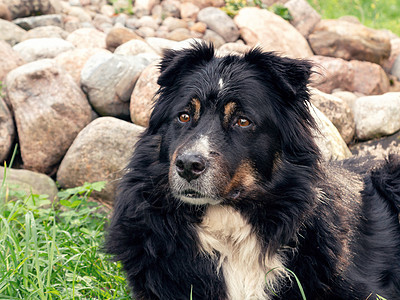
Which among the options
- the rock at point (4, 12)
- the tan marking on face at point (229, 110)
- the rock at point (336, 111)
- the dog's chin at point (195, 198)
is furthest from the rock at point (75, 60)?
the dog's chin at point (195, 198)

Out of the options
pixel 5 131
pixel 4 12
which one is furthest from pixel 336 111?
pixel 4 12

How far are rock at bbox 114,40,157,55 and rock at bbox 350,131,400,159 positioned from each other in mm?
3216

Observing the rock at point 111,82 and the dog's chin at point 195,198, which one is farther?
the rock at point 111,82

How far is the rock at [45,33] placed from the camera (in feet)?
26.6

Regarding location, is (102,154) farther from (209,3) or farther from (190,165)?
(209,3)

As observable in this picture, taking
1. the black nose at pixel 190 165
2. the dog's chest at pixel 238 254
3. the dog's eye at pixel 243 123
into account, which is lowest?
the dog's chest at pixel 238 254

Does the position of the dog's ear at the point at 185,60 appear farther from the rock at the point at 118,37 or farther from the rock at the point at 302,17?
the rock at the point at 302,17

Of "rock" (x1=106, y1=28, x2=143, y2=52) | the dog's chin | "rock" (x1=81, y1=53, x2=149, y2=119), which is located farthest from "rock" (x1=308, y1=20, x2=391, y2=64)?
the dog's chin

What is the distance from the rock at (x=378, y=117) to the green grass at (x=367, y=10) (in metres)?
6.60

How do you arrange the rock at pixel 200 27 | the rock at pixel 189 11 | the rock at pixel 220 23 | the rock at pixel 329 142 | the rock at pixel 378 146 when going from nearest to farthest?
the rock at pixel 329 142, the rock at pixel 378 146, the rock at pixel 220 23, the rock at pixel 200 27, the rock at pixel 189 11

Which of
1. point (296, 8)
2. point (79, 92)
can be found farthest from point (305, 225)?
point (296, 8)

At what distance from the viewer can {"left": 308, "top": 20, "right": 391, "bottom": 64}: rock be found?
8391 millimetres

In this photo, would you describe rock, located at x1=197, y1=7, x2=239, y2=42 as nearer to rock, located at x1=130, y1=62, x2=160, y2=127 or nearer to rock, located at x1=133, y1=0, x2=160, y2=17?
rock, located at x1=133, y1=0, x2=160, y2=17

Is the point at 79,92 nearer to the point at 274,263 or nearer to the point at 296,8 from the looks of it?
the point at 274,263
